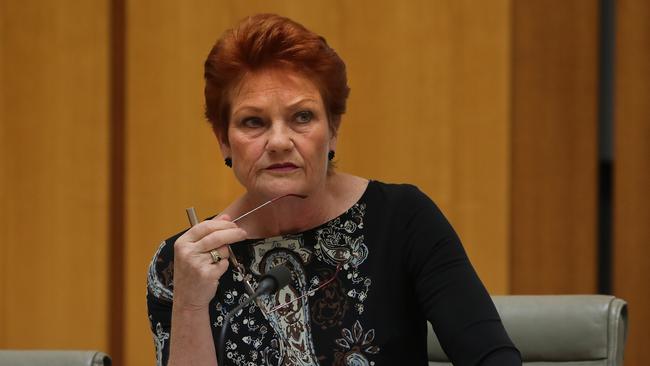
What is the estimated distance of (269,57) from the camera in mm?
1653

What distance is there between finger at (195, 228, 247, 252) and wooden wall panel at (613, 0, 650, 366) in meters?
1.74

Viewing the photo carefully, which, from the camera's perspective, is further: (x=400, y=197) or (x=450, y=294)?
(x=400, y=197)

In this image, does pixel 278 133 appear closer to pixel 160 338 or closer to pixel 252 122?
pixel 252 122

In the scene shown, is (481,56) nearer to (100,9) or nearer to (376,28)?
(376,28)

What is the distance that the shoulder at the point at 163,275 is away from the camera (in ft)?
5.79

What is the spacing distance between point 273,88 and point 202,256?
327 millimetres

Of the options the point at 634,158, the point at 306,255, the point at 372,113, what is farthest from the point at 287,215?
the point at 634,158

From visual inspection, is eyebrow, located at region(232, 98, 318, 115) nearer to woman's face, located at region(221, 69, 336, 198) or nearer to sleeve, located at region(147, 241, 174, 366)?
woman's face, located at region(221, 69, 336, 198)

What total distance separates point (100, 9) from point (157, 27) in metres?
0.21

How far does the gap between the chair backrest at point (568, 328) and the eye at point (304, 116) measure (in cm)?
52

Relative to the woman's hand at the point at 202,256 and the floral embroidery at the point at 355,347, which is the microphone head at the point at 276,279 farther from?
the floral embroidery at the point at 355,347

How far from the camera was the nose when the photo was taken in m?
1.59

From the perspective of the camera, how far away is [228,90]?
5.51 feet

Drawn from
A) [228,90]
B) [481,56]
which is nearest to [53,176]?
[481,56]
